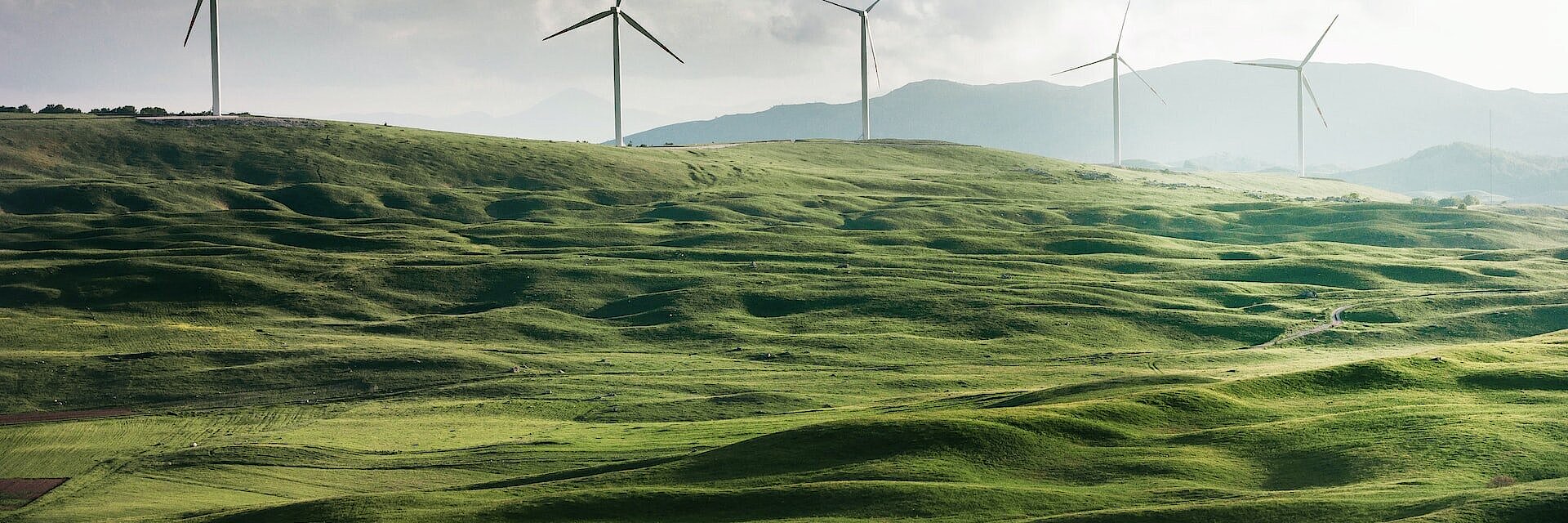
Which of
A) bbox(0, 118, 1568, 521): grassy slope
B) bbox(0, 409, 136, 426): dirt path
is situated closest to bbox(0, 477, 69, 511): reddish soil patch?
bbox(0, 118, 1568, 521): grassy slope

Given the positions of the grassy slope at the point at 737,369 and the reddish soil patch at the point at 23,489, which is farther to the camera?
the reddish soil patch at the point at 23,489

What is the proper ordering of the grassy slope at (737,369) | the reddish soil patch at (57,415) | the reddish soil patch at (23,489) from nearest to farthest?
the grassy slope at (737,369) < the reddish soil patch at (23,489) < the reddish soil patch at (57,415)

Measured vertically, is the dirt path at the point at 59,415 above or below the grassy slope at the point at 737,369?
below

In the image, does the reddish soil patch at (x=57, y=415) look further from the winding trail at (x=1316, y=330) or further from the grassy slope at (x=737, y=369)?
the winding trail at (x=1316, y=330)

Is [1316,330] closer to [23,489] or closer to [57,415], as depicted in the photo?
[23,489]

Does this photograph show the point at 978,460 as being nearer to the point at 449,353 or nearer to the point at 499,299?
the point at 449,353

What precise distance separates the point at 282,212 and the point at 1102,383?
14287 centimetres

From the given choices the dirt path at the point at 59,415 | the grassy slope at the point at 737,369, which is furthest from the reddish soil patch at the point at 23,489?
the dirt path at the point at 59,415

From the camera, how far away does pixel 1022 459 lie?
52.5 metres

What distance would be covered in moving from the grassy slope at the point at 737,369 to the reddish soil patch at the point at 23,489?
6.89 feet

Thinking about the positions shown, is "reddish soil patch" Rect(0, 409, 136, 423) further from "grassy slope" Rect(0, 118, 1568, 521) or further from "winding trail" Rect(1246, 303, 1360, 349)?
"winding trail" Rect(1246, 303, 1360, 349)

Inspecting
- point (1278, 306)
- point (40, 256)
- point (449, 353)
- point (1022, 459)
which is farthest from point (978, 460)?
point (40, 256)

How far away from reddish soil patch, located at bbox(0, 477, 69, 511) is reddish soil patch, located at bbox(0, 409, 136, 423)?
22.1 metres

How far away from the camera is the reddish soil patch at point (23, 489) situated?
68.1 m
